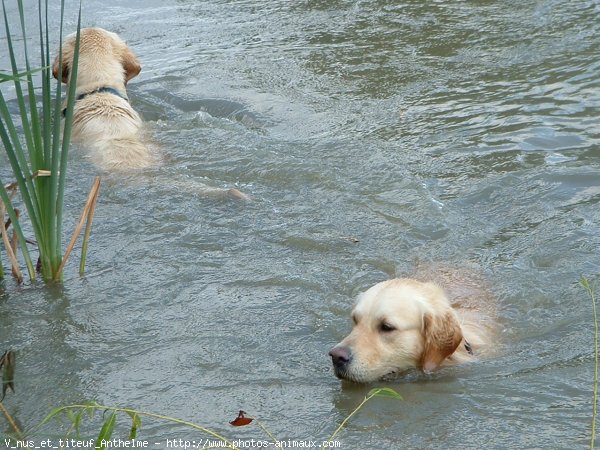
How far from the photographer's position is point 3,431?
388 cm

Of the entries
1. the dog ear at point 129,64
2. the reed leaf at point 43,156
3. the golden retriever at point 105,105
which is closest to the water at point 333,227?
the golden retriever at point 105,105

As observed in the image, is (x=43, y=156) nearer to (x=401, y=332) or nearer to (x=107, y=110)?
(x=401, y=332)

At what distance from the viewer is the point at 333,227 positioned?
19.8ft

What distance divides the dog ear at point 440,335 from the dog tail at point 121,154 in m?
3.13

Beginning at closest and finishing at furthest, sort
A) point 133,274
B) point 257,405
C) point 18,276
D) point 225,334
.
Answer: point 257,405, point 225,334, point 18,276, point 133,274

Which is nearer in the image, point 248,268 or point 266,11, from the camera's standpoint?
point 248,268

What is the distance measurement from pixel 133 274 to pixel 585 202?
2.84 metres

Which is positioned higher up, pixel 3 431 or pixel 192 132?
pixel 3 431

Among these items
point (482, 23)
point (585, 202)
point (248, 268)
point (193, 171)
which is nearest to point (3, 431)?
point (248, 268)

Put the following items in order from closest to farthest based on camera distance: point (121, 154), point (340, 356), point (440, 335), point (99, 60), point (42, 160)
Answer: point (340, 356)
point (440, 335)
point (42, 160)
point (121, 154)
point (99, 60)

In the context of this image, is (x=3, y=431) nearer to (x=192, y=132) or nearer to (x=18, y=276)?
(x=18, y=276)

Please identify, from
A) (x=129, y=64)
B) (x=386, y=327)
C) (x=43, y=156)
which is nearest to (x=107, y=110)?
(x=129, y=64)

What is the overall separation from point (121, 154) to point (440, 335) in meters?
3.43

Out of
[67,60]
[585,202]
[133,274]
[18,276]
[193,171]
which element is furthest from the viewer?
[67,60]
